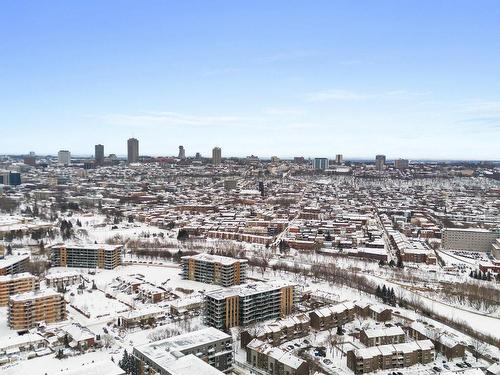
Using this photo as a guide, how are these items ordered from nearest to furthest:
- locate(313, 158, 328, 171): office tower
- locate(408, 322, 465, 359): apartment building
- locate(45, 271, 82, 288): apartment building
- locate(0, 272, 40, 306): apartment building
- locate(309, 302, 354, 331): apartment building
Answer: locate(408, 322, 465, 359): apartment building
locate(309, 302, 354, 331): apartment building
locate(0, 272, 40, 306): apartment building
locate(45, 271, 82, 288): apartment building
locate(313, 158, 328, 171): office tower

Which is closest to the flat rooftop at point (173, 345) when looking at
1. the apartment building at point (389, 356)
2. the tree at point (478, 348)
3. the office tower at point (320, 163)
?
the apartment building at point (389, 356)

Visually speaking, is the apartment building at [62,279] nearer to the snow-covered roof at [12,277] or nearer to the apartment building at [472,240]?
the snow-covered roof at [12,277]

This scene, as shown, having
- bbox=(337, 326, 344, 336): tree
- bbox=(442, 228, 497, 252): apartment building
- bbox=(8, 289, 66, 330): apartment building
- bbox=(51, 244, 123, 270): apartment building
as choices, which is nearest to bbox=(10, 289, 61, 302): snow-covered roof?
bbox=(8, 289, 66, 330): apartment building

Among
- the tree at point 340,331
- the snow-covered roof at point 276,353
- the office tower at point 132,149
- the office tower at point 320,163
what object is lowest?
the tree at point 340,331

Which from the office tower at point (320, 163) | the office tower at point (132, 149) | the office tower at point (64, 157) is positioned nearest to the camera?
the office tower at point (320, 163)

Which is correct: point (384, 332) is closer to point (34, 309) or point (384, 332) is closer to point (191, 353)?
point (191, 353)

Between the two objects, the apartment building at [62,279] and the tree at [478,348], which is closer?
the tree at [478,348]

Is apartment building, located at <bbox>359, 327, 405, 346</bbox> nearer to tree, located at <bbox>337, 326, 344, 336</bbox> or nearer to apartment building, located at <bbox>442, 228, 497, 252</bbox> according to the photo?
tree, located at <bbox>337, 326, 344, 336</bbox>
